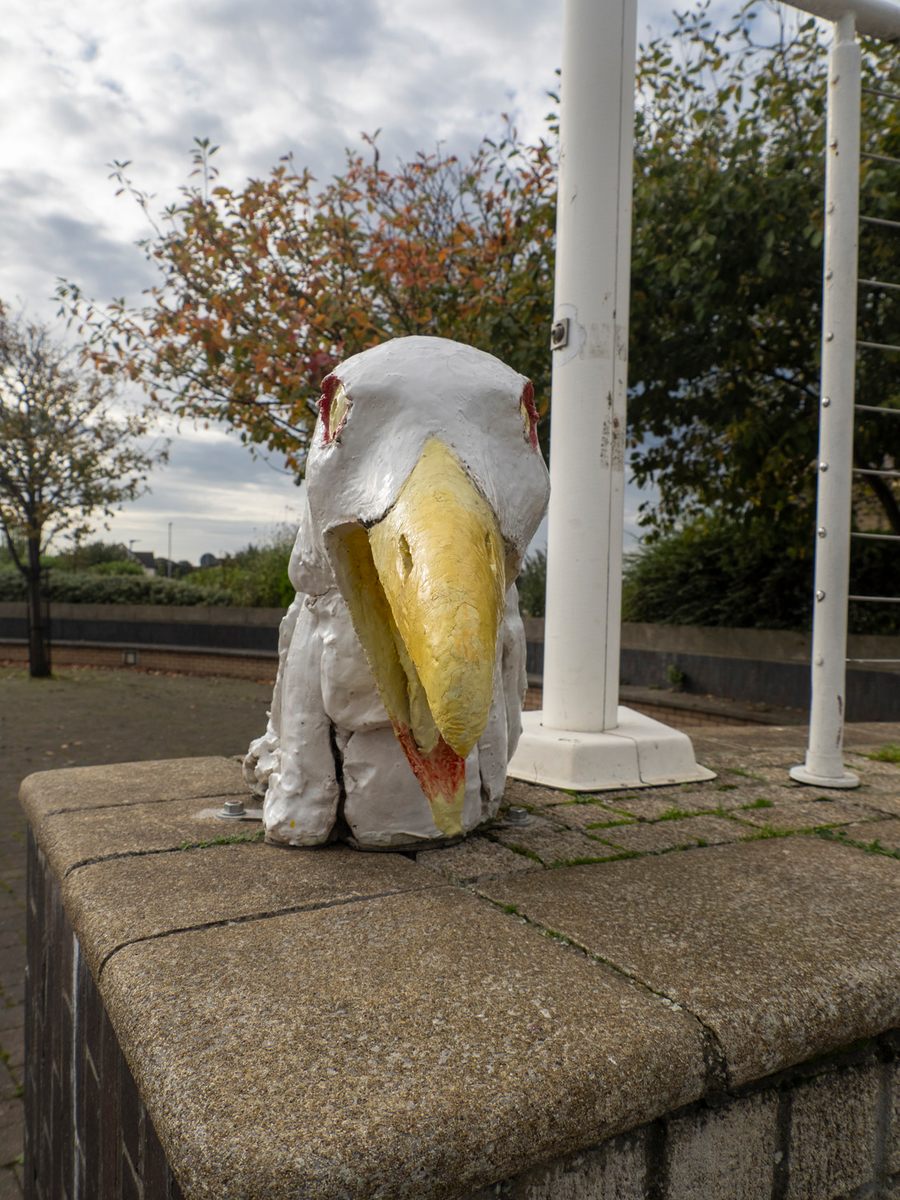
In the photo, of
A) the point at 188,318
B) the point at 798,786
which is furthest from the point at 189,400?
the point at 798,786

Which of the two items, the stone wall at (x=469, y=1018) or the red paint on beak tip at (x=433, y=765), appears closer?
the stone wall at (x=469, y=1018)

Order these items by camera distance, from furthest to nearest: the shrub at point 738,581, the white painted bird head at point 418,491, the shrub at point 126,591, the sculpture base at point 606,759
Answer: the shrub at point 126,591, the shrub at point 738,581, the sculpture base at point 606,759, the white painted bird head at point 418,491

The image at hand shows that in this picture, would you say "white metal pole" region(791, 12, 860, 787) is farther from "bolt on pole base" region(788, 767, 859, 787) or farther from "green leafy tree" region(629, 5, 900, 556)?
"green leafy tree" region(629, 5, 900, 556)

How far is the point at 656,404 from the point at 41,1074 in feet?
20.9

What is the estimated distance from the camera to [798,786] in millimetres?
2846

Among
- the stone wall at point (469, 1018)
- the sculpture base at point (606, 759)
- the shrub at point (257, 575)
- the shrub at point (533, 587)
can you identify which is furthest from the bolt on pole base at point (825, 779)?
the shrub at point (257, 575)

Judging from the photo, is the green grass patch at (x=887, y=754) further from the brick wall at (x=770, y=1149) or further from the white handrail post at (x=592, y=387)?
the brick wall at (x=770, y=1149)

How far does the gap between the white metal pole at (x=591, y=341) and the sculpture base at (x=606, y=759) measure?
11cm

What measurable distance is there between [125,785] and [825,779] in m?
2.32

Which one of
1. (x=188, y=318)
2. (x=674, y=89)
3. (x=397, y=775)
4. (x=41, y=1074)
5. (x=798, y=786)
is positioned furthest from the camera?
(x=674, y=89)

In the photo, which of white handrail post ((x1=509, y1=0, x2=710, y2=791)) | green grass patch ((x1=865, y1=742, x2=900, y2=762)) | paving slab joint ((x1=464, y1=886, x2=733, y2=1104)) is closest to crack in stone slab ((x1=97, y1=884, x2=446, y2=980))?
paving slab joint ((x1=464, y1=886, x2=733, y2=1104))

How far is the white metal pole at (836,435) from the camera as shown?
9.52 feet

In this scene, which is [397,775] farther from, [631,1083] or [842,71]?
[842,71]

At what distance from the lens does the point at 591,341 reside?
112 inches
